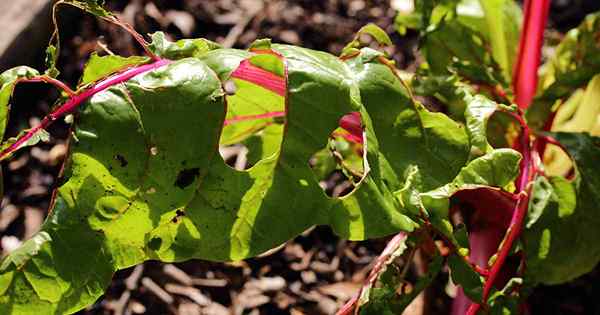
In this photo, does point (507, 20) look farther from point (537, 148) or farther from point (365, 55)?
point (365, 55)

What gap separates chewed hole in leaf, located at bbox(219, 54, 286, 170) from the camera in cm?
136

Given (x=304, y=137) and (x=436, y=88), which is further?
(x=436, y=88)

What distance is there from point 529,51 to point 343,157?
20.0 inches

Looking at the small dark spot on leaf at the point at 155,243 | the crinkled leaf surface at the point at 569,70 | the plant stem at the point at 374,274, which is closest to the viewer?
the small dark spot on leaf at the point at 155,243

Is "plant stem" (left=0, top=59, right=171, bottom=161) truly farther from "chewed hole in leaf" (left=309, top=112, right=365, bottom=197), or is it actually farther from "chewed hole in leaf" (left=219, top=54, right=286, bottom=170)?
"chewed hole in leaf" (left=309, top=112, right=365, bottom=197)

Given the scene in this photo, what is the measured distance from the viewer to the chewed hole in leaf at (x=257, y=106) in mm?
1361

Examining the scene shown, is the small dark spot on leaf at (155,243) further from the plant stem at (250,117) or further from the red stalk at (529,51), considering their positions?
the red stalk at (529,51)

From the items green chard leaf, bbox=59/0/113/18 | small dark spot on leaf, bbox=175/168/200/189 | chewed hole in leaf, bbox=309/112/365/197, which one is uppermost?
green chard leaf, bbox=59/0/113/18

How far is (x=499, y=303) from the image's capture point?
1.49m

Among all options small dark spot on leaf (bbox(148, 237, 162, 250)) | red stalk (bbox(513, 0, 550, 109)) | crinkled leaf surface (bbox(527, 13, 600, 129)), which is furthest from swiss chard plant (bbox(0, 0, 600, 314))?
red stalk (bbox(513, 0, 550, 109))

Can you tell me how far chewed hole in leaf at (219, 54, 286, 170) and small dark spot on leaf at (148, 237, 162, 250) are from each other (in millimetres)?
297

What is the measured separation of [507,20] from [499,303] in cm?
85

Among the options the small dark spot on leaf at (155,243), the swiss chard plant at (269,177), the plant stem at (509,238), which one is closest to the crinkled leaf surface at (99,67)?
the swiss chard plant at (269,177)

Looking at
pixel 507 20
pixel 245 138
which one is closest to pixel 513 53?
pixel 507 20
